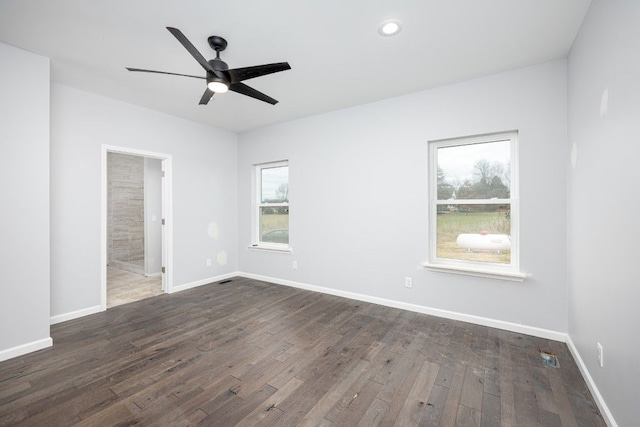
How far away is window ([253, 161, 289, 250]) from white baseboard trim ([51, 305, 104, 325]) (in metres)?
2.45

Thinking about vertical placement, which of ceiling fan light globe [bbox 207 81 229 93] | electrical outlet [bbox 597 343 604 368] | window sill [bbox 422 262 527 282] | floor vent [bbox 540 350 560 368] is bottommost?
floor vent [bbox 540 350 560 368]

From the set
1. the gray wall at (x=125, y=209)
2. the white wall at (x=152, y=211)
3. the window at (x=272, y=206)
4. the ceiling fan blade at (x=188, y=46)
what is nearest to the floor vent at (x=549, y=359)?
the window at (x=272, y=206)

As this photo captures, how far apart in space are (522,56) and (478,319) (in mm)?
2791

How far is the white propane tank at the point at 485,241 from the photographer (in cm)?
299

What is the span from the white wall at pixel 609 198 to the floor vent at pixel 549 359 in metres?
0.20

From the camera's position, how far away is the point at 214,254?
193 inches

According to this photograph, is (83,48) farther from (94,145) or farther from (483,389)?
(483,389)

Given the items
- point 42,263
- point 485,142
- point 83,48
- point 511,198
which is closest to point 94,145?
point 83,48

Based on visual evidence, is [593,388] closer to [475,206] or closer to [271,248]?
[475,206]

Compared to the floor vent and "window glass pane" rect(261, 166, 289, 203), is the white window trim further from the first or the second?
the floor vent

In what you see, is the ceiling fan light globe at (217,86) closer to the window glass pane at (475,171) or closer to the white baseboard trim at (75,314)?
the window glass pane at (475,171)

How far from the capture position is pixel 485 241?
3.09 meters

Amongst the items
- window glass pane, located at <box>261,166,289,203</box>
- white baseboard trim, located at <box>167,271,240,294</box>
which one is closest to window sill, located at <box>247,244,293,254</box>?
white baseboard trim, located at <box>167,271,240,294</box>

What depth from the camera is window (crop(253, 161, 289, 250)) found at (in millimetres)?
4844
